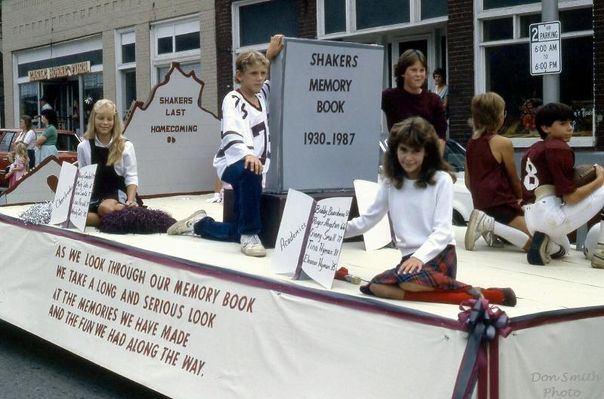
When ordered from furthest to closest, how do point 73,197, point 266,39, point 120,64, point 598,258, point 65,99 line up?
1. point 65,99
2. point 120,64
3. point 266,39
4. point 73,197
5. point 598,258

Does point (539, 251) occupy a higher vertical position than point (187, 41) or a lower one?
lower

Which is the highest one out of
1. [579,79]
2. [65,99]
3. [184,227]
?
[65,99]

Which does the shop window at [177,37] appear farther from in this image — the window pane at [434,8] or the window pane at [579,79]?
the window pane at [579,79]

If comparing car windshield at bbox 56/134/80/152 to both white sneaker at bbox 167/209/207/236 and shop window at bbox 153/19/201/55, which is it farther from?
white sneaker at bbox 167/209/207/236

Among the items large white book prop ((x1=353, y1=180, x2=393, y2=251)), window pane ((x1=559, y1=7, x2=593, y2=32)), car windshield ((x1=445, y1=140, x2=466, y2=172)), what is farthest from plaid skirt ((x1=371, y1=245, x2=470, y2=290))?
window pane ((x1=559, y1=7, x2=593, y2=32))

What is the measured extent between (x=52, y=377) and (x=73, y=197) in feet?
3.91

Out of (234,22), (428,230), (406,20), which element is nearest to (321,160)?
(428,230)

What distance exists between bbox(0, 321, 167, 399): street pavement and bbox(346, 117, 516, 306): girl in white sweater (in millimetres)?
1907

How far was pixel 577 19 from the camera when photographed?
13.7 m

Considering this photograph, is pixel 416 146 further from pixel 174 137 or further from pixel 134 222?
pixel 174 137

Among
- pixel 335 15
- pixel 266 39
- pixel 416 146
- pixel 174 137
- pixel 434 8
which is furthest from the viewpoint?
pixel 266 39

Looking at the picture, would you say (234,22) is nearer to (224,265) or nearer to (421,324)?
(224,265)

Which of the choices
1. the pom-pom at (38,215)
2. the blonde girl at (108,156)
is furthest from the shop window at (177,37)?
the pom-pom at (38,215)

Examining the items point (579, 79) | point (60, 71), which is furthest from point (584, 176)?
point (60, 71)
